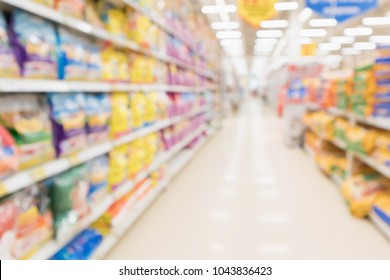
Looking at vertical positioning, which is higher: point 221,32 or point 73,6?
point 221,32

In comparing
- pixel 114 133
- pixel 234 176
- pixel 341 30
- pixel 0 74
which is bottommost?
pixel 234 176

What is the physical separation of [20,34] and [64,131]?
0.45 meters

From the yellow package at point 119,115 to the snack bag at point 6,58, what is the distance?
85 cm

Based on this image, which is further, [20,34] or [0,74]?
[20,34]

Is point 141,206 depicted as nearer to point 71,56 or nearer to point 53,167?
point 53,167

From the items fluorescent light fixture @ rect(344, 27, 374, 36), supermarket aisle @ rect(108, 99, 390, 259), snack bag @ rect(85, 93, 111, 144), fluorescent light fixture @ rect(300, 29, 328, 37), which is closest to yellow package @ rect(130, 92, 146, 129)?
snack bag @ rect(85, 93, 111, 144)

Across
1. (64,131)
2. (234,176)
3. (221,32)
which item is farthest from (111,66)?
(234,176)

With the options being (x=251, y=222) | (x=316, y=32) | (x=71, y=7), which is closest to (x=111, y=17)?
(x=71, y=7)

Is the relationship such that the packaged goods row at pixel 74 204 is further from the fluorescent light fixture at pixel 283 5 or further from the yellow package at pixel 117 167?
the fluorescent light fixture at pixel 283 5

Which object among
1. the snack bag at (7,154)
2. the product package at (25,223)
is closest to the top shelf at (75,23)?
the snack bag at (7,154)

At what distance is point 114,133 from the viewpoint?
200 cm

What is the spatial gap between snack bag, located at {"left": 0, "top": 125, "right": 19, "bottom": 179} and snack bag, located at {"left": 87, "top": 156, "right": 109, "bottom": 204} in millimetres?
618

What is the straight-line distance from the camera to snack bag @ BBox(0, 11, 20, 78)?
1.10m
